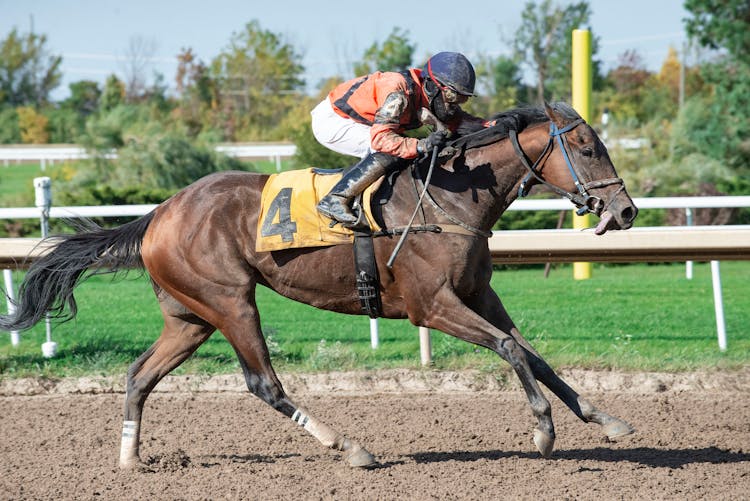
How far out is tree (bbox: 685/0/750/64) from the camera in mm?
21047

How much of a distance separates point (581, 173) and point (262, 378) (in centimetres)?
195

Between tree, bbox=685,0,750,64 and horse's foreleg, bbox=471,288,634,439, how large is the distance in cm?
1862

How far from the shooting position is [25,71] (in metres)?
45.3

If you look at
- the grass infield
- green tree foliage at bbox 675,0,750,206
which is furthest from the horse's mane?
green tree foliage at bbox 675,0,750,206

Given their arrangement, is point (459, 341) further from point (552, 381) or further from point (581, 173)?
point (581, 173)

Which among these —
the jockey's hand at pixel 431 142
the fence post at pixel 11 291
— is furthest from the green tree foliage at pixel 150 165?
the jockey's hand at pixel 431 142

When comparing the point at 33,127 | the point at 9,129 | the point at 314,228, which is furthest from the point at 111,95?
the point at 314,228

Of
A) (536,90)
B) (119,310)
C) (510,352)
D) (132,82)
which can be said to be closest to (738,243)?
(510,352)

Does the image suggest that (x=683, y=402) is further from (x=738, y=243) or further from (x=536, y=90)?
(x=536, y=90)

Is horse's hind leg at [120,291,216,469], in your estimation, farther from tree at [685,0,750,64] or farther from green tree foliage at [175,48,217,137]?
green tree foliage at [175,48,217,137]

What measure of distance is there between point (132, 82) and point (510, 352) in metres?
→ 42.1

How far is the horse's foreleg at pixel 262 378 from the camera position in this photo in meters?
4.71

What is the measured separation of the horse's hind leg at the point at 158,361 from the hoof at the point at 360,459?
1.14 m

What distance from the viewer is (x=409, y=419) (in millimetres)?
5820
